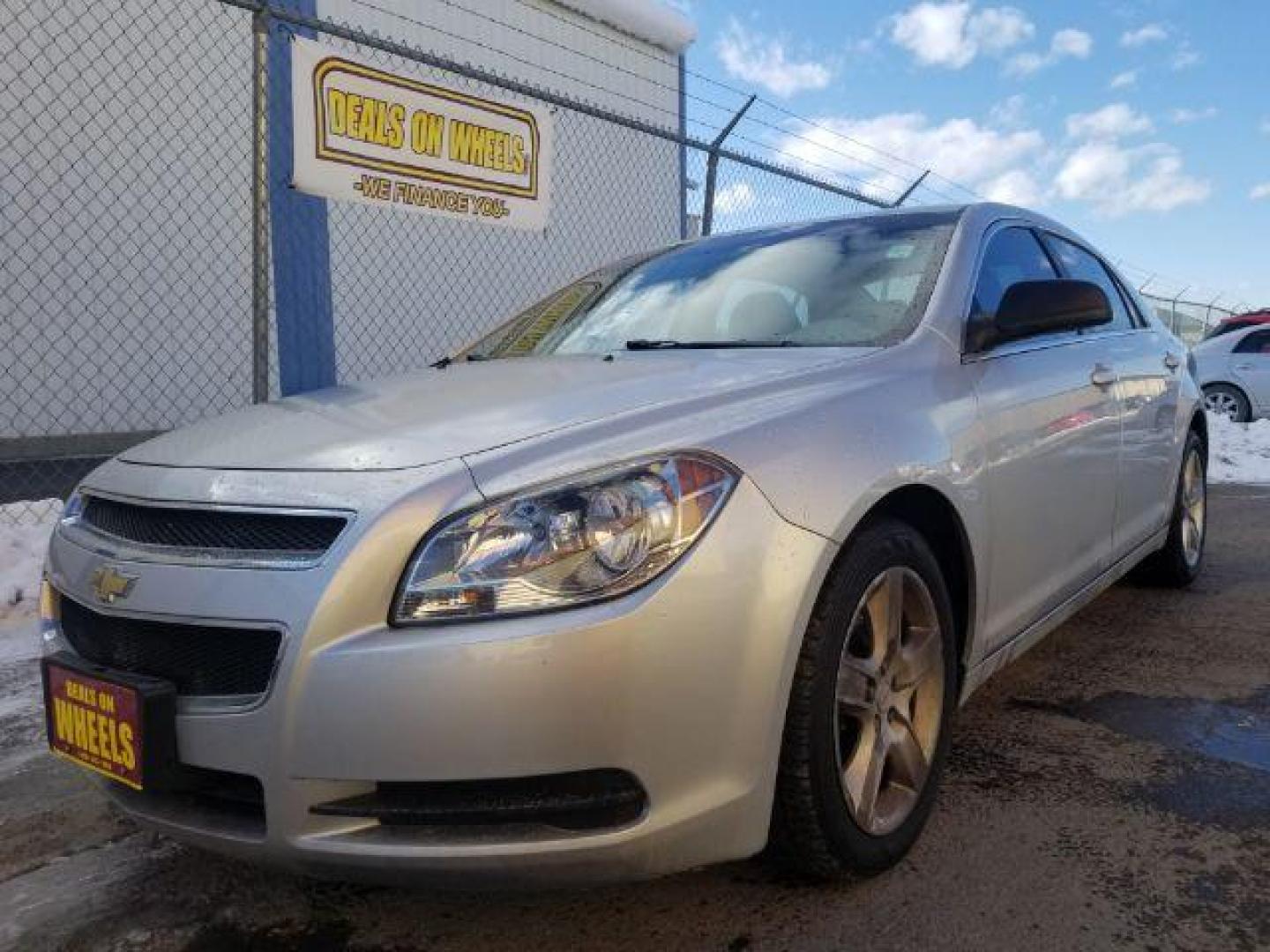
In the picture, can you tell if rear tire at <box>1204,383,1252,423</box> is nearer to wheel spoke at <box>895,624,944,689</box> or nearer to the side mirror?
the side mirror

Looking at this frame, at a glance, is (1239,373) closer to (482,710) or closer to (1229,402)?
(1229,402)

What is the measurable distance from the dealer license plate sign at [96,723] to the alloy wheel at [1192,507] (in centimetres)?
411

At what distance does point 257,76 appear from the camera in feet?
14.1

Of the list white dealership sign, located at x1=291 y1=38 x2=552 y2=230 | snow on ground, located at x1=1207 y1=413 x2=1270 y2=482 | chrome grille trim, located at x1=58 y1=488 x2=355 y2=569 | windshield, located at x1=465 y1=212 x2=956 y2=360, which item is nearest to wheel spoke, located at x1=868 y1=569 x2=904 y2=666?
windshield, located at x1=465 y1=212 x2=956 y2=360

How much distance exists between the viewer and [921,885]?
2043 millimetres

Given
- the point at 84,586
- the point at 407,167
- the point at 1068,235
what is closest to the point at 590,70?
the point at 407,167

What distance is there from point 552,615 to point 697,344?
4.17 feet

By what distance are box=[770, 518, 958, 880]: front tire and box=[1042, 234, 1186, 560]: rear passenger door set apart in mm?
1476

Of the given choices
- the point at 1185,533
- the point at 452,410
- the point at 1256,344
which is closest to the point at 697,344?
the point at 452,410

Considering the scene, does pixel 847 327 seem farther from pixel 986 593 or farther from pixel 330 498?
pixel 330 498

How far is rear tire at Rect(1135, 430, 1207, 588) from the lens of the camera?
429cm

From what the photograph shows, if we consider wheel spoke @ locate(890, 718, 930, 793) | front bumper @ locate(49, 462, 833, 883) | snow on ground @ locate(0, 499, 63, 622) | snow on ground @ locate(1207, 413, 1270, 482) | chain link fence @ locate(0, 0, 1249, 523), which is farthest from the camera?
snow on ground @ locate(1207, 413, 1270, 482)

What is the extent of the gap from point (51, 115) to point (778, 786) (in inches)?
306

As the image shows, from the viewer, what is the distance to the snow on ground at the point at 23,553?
4090mm
